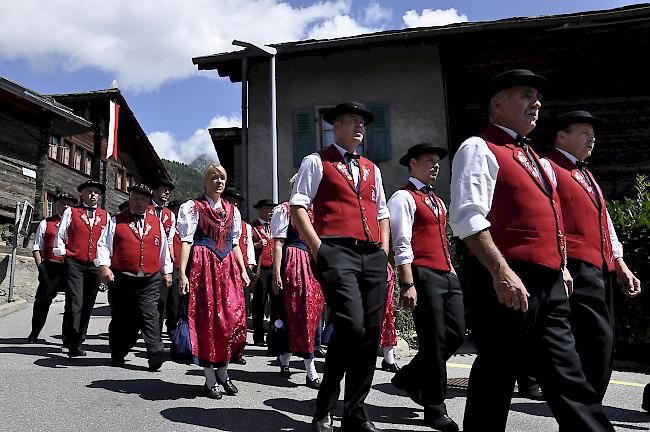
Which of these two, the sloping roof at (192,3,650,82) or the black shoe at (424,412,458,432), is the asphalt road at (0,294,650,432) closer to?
the black shoe at (424,412,458,432)

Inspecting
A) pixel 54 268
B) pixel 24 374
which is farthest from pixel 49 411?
pixel 54 268

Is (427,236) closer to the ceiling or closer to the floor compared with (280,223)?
closer to the floor

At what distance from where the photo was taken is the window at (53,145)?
73.9ft

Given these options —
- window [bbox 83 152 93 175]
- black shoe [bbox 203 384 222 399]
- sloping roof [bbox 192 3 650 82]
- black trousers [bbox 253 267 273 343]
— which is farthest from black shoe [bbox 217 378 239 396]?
window [bbox 83 152 93 175]

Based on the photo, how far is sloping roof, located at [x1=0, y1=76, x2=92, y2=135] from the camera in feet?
58.8

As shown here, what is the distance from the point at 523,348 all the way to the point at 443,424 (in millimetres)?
1484

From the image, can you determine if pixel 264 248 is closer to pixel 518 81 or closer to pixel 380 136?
pixel 518 81

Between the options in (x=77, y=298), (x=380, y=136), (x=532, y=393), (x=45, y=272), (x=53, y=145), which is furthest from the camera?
(x=53, y=145)

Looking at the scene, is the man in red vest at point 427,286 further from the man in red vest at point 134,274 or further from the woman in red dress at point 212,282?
the man in red vest at point 134,274

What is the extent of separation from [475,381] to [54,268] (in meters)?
7.17

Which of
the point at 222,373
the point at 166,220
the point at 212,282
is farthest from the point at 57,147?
the point at 222,373

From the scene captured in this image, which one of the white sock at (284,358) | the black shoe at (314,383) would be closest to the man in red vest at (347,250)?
the black shoe at (314,383)

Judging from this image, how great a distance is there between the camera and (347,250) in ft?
11.5

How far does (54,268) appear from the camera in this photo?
803 centimetres
